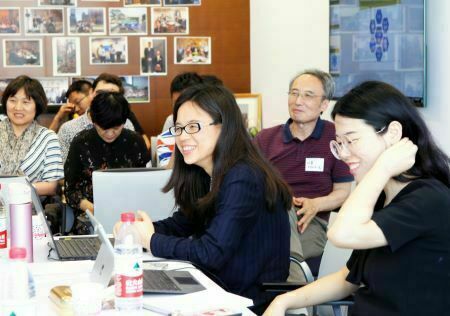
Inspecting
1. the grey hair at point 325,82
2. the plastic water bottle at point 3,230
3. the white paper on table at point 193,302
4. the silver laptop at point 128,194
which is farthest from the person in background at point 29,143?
the white paper on table at point 193,302

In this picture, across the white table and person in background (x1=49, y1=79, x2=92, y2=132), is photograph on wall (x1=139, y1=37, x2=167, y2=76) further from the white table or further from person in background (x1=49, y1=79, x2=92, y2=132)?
the white table

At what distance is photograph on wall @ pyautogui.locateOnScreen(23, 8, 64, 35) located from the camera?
6.88 metres

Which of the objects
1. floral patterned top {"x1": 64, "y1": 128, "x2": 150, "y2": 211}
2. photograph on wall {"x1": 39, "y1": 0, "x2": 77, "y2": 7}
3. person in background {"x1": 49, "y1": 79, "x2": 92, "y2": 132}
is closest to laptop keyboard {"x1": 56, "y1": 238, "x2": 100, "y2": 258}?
floral patterned top {"x1": 64, "y1": 128, "x2": 150, "y2": 211}

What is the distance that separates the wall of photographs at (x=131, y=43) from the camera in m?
6.89

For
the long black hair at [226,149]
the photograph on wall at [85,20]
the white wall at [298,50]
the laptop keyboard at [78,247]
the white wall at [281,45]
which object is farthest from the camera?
the photograph on wall at [85,20]

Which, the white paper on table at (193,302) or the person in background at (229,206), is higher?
the person in background at (229,206)

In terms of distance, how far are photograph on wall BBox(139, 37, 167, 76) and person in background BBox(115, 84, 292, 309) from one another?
4.32 m

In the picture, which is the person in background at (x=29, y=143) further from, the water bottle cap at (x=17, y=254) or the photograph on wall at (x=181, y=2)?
the water bottle cap at (x=17, y=254)

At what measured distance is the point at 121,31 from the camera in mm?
7023

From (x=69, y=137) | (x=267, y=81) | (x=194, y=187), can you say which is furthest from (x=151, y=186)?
(x=267, y=81)

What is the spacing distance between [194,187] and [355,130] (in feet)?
3.44

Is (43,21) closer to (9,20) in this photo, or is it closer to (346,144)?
(9,20)

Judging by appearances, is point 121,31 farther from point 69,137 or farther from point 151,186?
point 151,186

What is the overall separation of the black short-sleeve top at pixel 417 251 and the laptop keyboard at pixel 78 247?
4.04 feet
